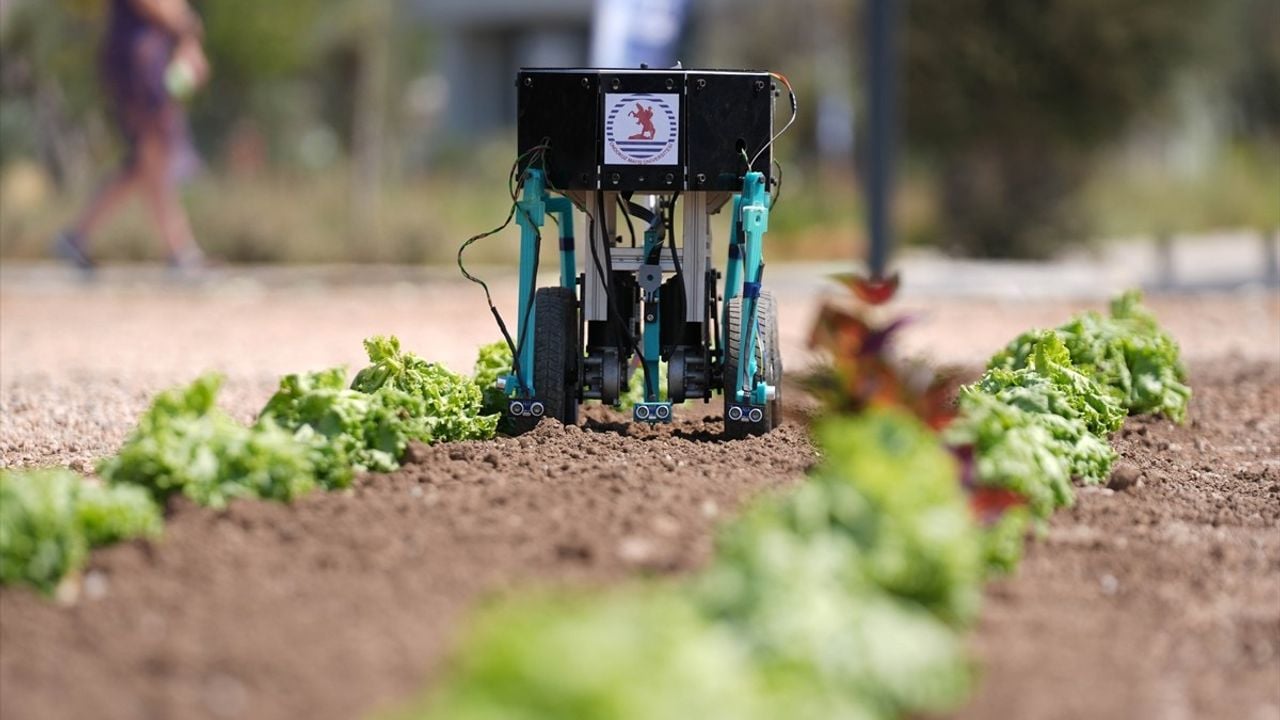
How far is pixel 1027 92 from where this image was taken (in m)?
18.0

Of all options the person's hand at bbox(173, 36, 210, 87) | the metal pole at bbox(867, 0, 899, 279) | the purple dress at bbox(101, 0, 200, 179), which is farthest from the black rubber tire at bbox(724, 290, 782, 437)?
the person's hand at bbox(173, 36, 210, 87)

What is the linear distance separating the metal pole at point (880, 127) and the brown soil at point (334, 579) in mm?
7952

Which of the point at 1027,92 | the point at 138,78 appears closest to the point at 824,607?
the point at 138,78

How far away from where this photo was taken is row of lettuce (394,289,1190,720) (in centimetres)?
271

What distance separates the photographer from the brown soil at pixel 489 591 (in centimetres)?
332

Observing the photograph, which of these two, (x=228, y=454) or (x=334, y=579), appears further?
(x=228, y=454)

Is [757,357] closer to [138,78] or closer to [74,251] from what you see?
[74,251]

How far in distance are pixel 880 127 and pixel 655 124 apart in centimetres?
759

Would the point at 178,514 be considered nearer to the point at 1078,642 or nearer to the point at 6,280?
the point at 1078,642

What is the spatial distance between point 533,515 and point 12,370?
5.91m

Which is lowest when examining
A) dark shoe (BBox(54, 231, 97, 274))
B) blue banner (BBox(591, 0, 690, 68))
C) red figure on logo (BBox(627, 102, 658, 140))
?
dark shoe (BBox(54, 231, 97, 274))

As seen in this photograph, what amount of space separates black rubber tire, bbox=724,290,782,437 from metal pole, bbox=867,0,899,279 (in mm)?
6870

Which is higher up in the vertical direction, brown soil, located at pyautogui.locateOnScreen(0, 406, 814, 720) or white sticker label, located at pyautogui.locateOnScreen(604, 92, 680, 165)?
white sticker label, located at pyautogui.locateOnScreen(604, 92, 680, 165)

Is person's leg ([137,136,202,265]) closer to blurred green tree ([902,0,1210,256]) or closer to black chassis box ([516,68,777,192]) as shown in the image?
blurred green tree ([902,0,1210,256])
